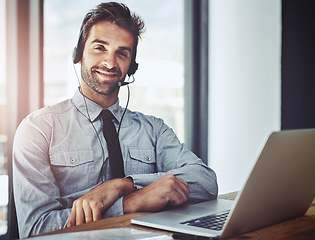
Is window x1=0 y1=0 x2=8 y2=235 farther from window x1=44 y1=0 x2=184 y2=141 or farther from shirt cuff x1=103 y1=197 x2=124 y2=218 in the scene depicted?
shirt cuff x1=103 y1=197 x2=124 y2=218

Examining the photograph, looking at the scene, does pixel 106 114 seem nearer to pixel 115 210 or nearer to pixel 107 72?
pixel 107 72

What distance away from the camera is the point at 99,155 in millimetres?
2225

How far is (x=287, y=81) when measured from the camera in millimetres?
3502

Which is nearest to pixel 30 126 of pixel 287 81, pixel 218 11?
pixel 218 11

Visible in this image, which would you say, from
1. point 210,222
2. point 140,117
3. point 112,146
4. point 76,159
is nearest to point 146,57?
point 140,117

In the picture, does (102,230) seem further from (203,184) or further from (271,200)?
(203,184)

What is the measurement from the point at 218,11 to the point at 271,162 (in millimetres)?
2604

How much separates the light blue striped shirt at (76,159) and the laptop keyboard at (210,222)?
517 millimetres

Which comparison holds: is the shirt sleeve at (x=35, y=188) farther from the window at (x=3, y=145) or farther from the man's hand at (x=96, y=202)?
the window at (x=3, y=145)

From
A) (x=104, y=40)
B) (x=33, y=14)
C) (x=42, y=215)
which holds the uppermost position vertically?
(x=33, y=14)

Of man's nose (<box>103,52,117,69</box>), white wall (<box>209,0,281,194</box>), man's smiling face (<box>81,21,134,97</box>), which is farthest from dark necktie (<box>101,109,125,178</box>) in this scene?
white wall (<box>209,0,281,194</box>)

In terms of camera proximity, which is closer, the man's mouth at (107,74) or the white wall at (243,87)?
the man's mouth at (107,74)

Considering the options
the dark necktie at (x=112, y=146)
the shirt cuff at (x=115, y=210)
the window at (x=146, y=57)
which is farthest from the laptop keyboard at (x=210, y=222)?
the window at (x=146, y=57)

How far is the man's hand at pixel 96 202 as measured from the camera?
1.74 m
